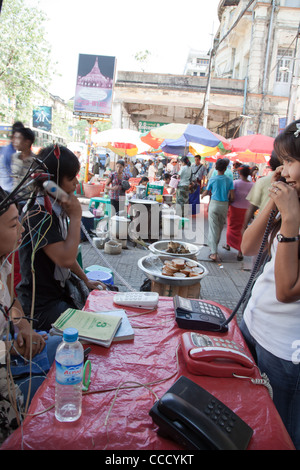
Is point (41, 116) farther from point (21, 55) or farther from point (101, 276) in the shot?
point (101, 276)

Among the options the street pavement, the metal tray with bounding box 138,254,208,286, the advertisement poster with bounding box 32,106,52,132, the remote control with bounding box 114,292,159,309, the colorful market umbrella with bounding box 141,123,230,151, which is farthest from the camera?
the advertisement poster with bounding box 32,106,52,132

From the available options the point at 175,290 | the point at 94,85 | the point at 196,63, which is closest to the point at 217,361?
the point at 175,290

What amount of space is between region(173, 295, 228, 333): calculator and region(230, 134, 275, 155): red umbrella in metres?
7.57

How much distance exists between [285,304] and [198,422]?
0.76m

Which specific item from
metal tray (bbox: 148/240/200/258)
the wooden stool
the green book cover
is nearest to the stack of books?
the green book cover

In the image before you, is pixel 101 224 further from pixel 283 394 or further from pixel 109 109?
pixel 109 109

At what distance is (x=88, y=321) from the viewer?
1559mm

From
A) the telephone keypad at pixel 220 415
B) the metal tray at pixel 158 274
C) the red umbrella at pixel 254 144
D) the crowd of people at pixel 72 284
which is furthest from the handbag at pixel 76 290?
the red umbrella at pixel 254 144

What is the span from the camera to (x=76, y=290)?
2.41 m

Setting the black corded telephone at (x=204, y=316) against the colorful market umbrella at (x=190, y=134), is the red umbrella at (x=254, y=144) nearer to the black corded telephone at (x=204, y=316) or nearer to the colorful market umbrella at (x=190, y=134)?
the colorful market umbrella at (x=190, y=134)

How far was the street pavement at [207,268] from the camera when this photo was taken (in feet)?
16.3

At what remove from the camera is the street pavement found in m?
4.96

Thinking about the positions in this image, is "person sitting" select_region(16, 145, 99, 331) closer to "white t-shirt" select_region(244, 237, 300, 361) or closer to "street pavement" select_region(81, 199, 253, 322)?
"white t-shirt" select_region(244, 237, 300, 361)
